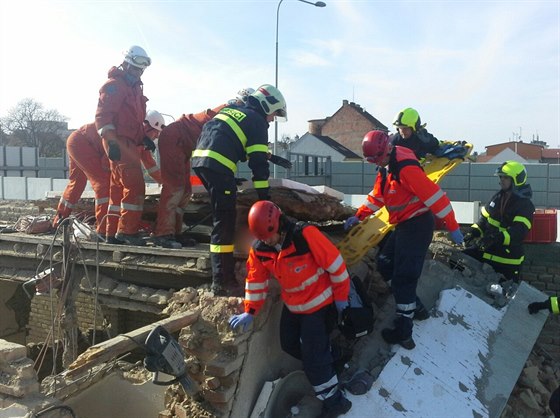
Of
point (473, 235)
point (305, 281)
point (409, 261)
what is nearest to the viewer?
point (305, 281)

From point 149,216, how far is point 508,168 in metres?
4.55

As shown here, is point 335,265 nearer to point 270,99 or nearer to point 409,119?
point 270,99

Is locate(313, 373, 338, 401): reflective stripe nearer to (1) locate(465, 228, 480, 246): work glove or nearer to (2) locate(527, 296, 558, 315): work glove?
(2) locate(527, 296, 558, 315): work glove

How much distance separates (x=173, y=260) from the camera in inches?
195

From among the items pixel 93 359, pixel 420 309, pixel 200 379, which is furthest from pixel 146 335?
pixel 420 309

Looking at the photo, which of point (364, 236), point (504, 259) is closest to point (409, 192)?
point (364, 236)

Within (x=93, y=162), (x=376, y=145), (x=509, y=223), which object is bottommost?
(x=509, y=223)

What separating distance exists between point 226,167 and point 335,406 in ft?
7.00

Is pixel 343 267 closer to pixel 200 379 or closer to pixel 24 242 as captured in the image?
pixel 200 379

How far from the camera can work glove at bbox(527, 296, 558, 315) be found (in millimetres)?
5066

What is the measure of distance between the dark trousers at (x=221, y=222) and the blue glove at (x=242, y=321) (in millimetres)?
530

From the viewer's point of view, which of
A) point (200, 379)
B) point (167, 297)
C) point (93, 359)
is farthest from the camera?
point (167, 297)

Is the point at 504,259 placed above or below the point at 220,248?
below

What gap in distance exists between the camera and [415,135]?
6.05 meters
